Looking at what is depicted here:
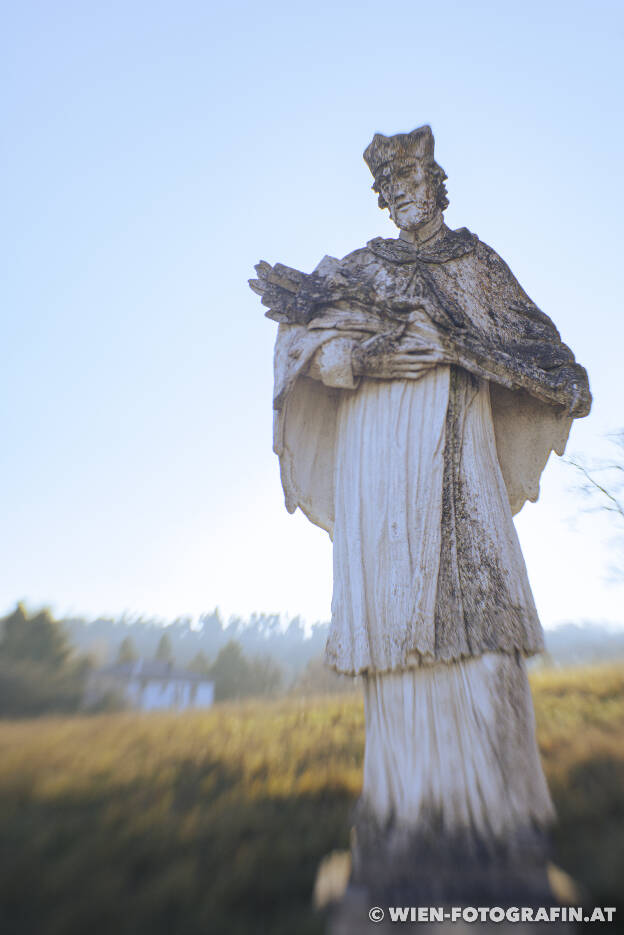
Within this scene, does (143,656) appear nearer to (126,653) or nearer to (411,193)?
(126,653)

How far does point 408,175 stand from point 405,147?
16 centimetres

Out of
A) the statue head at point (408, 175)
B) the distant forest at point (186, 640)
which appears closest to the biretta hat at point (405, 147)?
the statue head at point (408, 175)

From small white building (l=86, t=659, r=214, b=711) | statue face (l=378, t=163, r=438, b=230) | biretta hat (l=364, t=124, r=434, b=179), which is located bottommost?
small white building (l=86, t=659, r=214, b=711)

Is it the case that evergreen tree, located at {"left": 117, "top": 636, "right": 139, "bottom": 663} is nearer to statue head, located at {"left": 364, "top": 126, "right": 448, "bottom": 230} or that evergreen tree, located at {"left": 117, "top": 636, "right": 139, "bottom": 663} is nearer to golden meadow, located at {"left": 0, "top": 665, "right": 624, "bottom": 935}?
golden meadow, located at {"left": 0, "top": 665, "right": 624, "bottom": 935}

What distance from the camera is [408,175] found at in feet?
10.4

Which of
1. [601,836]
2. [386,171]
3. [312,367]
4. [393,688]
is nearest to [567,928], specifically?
[601,836]

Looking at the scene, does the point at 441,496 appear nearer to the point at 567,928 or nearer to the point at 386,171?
the point at 567,928

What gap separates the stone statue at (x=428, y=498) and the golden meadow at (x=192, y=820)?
224 millimetres

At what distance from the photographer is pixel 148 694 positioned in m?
2.04

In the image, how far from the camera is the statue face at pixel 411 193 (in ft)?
10.4

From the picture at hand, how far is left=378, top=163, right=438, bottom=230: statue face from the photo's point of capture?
10.4 feet

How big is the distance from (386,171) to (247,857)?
363 cm

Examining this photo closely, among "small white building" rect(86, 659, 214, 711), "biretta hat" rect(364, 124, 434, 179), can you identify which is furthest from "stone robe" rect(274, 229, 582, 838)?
"small white building" rect(86, 659, 214, 711)

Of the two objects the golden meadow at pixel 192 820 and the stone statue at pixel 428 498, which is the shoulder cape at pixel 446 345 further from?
the golden meadow at pixel 192 820
